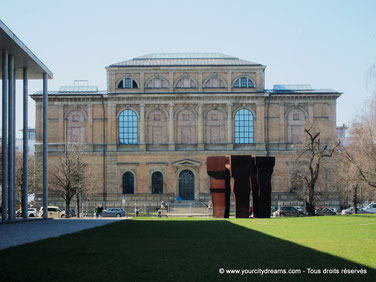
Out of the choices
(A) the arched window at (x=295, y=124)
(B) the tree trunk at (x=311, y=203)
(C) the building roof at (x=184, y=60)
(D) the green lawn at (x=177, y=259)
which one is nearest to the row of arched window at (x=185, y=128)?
(A) the arched window at (x=295, y=124)

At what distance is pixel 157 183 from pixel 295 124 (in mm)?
20008

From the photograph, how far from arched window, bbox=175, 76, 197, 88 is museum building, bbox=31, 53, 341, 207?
0.13 metres

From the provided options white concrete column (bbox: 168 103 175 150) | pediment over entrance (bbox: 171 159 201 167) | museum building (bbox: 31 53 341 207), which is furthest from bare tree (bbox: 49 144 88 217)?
pediment over entrance (bbox: 171 159 201 167)

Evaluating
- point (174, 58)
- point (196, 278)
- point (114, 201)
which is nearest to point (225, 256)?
point (196, 278)

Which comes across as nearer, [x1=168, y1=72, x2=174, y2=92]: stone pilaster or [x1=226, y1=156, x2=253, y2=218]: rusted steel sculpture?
[x1=226, y1=156, x2=253, y2=218]: rusted steel sculpture

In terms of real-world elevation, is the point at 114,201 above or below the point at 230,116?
below

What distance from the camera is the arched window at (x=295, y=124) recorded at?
7725 cm

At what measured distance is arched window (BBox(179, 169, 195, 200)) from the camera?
7644cm

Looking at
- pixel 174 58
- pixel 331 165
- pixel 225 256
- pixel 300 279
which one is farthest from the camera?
pixel 174 58

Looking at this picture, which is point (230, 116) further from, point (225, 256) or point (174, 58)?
point (225, 256)

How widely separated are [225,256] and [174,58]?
222 feet

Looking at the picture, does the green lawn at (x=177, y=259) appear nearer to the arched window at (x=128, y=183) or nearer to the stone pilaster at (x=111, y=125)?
the arched window at (x=128, y=183)

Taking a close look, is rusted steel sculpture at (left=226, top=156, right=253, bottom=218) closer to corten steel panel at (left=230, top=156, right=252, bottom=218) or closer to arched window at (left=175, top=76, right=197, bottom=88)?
corten steel panel at (left=230, top=156, right=252, bottom=218)

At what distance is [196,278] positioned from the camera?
1155 cm
